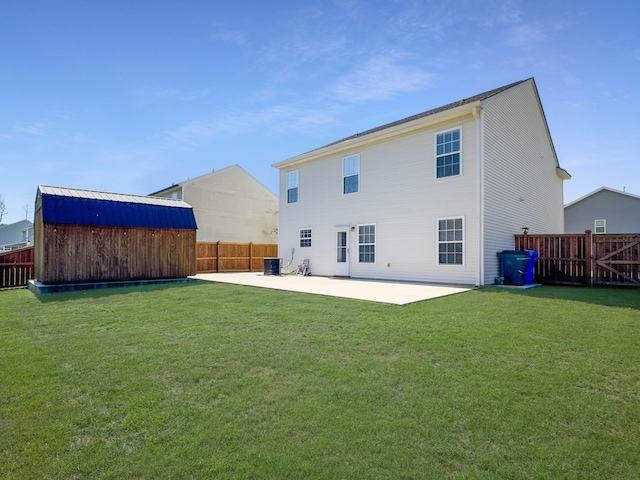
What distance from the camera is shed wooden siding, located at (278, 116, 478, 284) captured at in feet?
34.9

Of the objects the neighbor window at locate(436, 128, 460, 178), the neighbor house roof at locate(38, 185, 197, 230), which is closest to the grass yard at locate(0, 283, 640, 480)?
the neighbor house roof at locate(38, 185, 197, 230)

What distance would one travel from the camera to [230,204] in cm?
2358

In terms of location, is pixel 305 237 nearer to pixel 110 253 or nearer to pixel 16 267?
pixel 110 253

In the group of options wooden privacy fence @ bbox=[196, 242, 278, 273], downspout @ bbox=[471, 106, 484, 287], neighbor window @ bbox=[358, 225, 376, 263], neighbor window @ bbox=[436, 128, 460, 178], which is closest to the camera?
downspout @ bbox=[471, 106, 484, 287]

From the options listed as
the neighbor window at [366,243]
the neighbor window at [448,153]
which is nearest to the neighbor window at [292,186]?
the neighbor window at [366,243]

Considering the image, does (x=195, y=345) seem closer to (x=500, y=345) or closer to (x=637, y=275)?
(x=500, y=345)

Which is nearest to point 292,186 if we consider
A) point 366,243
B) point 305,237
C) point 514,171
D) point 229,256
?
point 305,237

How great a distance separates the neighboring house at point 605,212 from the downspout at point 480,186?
1954cm

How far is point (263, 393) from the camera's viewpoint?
118 inches

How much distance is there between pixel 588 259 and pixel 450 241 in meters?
4.00

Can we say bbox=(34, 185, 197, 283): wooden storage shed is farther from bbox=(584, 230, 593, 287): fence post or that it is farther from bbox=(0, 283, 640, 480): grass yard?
bbox=(584, 230, 593, 287): fence post

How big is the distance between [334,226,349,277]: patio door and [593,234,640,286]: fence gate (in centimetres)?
816

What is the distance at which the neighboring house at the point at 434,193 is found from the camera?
1054 cm

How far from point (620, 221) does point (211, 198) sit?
28101 millimetres
